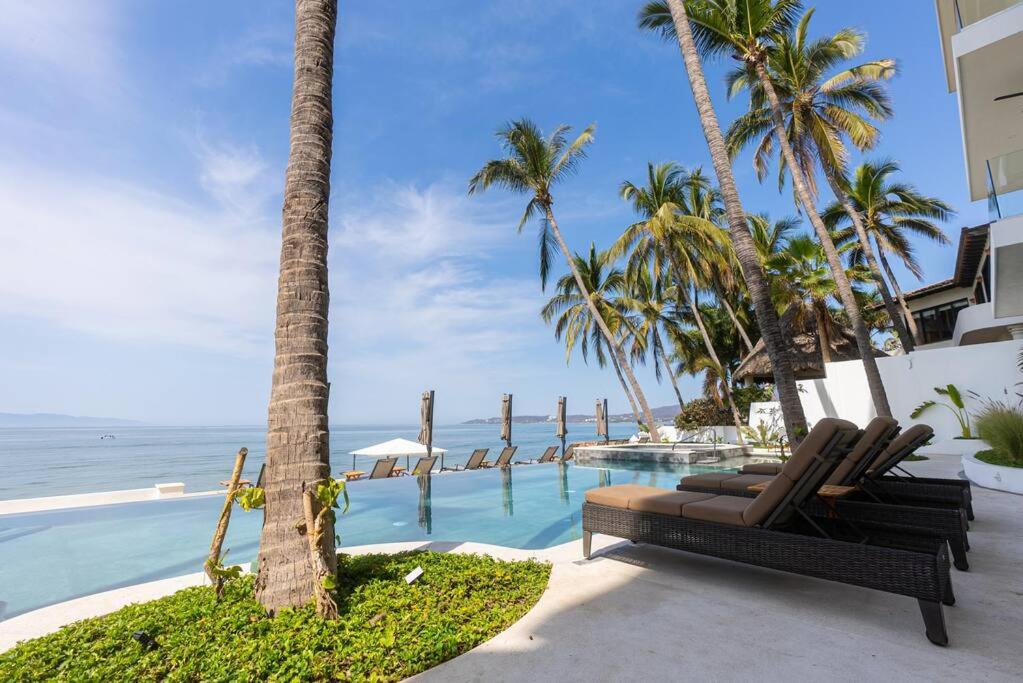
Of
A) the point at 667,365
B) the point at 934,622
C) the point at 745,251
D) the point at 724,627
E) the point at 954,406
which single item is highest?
the point at 745,251

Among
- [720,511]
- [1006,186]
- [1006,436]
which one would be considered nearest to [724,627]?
[720,511]

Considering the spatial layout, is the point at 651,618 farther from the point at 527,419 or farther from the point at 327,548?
the point at 527,419

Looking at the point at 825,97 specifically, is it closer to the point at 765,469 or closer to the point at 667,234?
the point at 667,234

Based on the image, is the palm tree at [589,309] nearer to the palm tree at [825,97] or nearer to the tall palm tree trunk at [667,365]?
Answer: the tall palm tree trunk at [667,365]

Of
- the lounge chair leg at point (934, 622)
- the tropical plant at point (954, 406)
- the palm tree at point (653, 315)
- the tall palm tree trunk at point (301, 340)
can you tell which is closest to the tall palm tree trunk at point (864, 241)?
the tropical plant at point (954, 406)

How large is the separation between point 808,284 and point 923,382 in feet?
14.2

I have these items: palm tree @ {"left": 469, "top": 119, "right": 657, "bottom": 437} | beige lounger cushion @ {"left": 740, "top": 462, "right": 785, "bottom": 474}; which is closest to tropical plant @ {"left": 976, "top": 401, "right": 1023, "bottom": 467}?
beige lounger cushion @ {"left": 740, "top": 462, "right": 785, "bottom": 474}

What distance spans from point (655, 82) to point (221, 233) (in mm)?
12595

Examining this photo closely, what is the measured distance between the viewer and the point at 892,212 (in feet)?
54.8

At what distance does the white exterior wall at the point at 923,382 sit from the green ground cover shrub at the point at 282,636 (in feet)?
43.7

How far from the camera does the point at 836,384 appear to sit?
1338 centimetres

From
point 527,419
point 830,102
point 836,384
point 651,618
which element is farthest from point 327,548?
point 527,419

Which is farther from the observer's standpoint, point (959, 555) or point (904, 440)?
point (904, 440)

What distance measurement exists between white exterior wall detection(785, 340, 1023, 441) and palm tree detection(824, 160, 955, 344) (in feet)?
20.7
